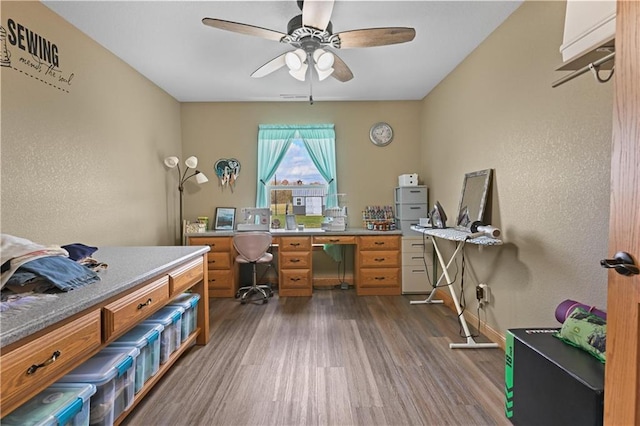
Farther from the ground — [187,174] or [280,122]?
[280,122]

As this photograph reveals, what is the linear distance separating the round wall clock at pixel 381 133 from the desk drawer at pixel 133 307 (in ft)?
10.8

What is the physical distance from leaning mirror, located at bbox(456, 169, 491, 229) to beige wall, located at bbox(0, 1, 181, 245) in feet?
10.6

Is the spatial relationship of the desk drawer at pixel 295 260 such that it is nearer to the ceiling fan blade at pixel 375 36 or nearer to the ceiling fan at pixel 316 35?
the ceiling fan at pixel 316 35

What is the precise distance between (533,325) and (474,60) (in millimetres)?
2266

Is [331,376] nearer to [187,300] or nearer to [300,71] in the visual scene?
[187,300]

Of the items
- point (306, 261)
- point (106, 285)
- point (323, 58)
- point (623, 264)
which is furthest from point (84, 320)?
point (306, 261)

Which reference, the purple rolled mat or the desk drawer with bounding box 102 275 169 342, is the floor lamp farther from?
the purple rolled mat

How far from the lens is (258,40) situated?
8.38 ft

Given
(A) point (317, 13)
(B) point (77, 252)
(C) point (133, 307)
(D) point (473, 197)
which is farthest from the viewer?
(D) point (473, 197)

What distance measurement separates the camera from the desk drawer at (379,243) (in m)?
3.74

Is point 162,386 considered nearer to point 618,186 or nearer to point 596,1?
point 618,186

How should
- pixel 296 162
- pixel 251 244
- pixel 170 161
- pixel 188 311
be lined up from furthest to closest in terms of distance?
pixel 296 162 → pixel 170 161 → pixel 251 244 → pixel 188 311

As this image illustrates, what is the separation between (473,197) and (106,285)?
2.76 metres

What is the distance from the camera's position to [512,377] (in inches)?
59.2
